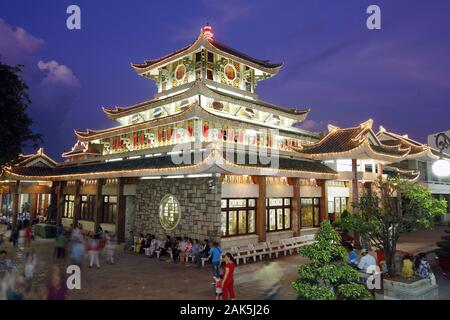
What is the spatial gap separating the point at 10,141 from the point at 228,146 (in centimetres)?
1258

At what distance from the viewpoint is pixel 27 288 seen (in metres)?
11.5

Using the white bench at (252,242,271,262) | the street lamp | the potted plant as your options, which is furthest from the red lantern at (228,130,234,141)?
the street lamp

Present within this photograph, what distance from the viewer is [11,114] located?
18.4 meters

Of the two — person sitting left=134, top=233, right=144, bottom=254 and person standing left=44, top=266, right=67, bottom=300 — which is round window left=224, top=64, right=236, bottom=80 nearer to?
person sitting left=134, top=233, right=144, bottom=254

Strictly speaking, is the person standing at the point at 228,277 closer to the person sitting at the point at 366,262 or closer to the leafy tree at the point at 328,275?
the leafy tree at the point at 328,275

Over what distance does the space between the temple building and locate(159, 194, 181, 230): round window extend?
0.20 ft

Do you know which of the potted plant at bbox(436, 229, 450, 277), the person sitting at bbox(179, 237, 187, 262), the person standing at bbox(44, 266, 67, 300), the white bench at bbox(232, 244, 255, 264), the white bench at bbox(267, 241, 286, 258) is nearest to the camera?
the person standing at bbox(44, 266, 67, 300)

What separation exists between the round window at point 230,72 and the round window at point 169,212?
11.8 metres

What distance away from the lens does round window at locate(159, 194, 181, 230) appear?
19.4m

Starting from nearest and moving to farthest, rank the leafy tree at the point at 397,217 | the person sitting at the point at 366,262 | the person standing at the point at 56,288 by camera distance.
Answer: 1. the person standing at the point at 56,288
2. the leafy tree at the point at 397,217
3. the person sitting at the point at 366,262

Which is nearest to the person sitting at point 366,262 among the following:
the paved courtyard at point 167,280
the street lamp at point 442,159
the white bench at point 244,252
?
the paved courtyard at point 167,280

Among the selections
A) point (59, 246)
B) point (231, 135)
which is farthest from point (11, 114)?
point (231, 135)

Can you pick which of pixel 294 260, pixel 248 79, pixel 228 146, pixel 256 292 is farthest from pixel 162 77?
pixel 256 292

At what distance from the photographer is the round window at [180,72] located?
2642 centimetres
